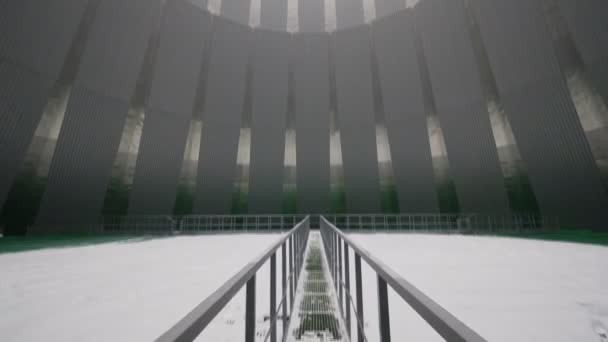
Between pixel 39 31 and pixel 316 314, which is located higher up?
pixel 39 31

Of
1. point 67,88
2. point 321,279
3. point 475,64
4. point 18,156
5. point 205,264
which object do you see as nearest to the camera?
point 321,279

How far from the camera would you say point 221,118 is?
18.4 meters

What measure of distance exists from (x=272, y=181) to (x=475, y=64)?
13743 mm

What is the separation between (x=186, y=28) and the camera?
17188 mm

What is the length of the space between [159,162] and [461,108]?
17.8 metres

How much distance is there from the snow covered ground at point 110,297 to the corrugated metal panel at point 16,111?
7.08 metres

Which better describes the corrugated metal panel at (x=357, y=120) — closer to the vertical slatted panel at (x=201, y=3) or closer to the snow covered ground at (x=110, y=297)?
the vertical slatted panel at (x=201, y=3)

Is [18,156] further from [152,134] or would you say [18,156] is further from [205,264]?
[205,264]

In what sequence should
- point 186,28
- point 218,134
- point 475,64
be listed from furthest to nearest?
point 218,134 → point 186,28 → point 475,64

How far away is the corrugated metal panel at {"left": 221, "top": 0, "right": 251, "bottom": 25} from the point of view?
64.5ft

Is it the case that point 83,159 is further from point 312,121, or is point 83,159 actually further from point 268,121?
point 312,121

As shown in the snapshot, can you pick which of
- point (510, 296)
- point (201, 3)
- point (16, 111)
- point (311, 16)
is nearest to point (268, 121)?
point (311, 16)

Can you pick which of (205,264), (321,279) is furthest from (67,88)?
(321,279)

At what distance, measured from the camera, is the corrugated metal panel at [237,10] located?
1966 centimetres
